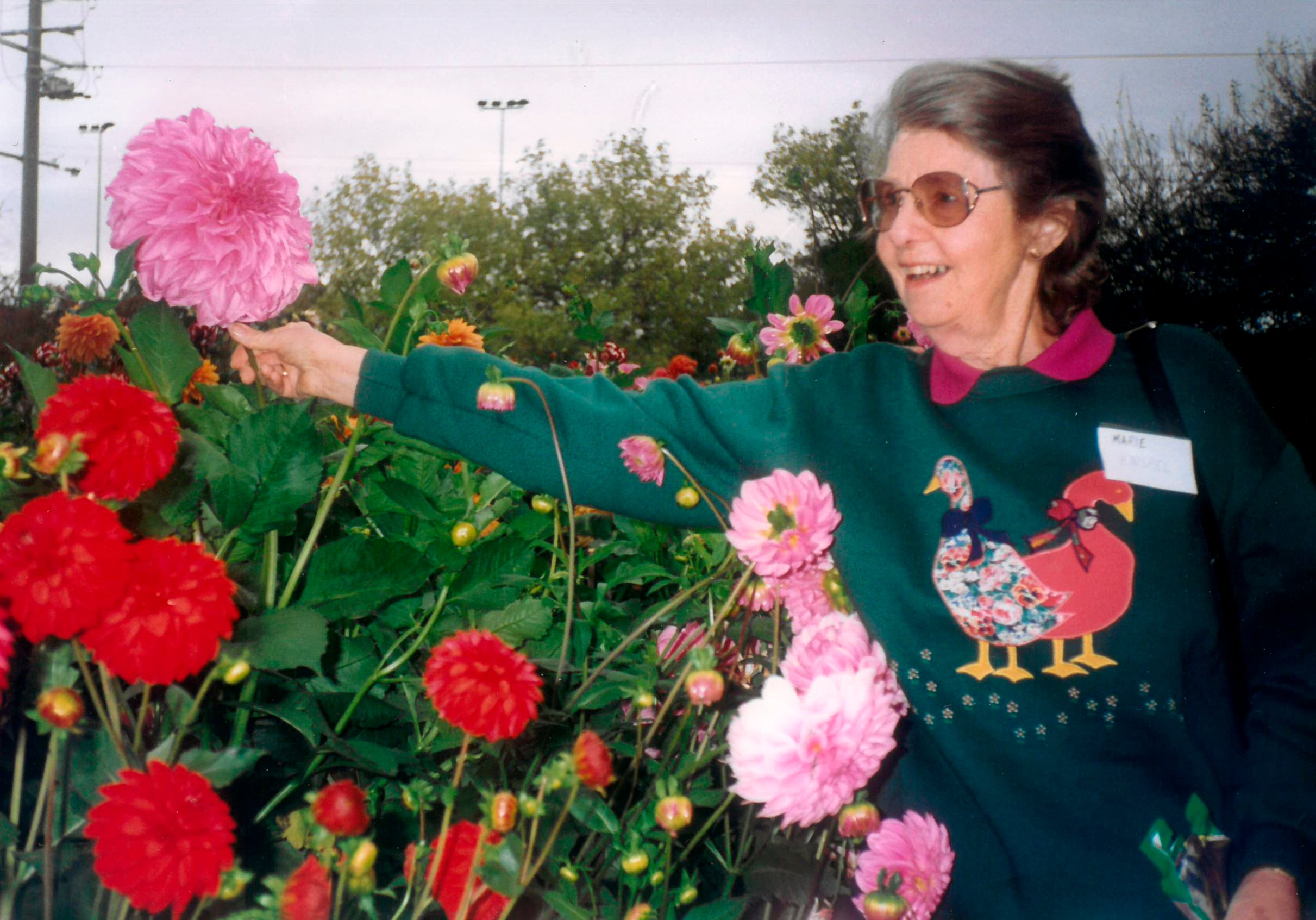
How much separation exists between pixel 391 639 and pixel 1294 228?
1659 mm

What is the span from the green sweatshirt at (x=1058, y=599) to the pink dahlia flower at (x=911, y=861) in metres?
0.09

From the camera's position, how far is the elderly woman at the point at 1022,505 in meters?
0.80

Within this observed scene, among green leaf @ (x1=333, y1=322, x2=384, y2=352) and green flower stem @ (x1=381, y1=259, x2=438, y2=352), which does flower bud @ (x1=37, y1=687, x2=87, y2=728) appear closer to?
green flower stem @ (x1=381, y1=259, x2=438, y2=352)

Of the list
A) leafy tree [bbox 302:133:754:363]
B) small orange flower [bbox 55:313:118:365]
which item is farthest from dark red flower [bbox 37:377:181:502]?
leafy tree [bbox 302:133:754:363]

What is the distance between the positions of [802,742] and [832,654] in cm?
7

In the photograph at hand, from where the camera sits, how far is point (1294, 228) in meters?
1.67

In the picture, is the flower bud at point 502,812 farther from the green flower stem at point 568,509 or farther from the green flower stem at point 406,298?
the green flower stem at point 406,298

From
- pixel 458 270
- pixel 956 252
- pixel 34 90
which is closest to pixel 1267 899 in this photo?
pixel 956 252

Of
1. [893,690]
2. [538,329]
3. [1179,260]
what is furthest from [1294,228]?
[538,329]

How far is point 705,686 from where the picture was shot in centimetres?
59

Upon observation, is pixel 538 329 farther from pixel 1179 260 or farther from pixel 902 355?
pixel 902 355

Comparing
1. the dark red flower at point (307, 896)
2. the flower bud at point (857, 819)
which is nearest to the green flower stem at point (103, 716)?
the dark red flower at point (307, 896)

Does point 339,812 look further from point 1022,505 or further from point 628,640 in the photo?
point 1022,505

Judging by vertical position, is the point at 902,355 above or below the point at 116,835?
above
